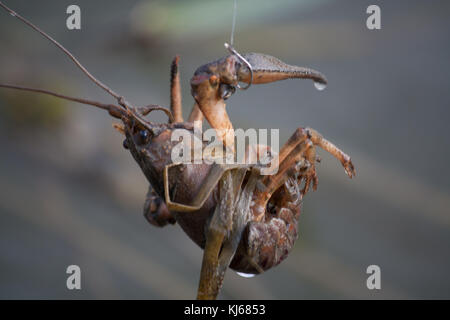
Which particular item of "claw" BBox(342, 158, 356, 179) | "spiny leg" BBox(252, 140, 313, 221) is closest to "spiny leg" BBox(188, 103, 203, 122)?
"spiny leg" BBox(252, 140, 313, 221)

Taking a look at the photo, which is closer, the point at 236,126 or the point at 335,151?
the point at 335,151

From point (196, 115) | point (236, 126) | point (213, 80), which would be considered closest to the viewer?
point (213, 80)

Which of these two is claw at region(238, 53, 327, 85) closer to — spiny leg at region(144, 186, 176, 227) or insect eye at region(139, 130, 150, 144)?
insect eye at region(139, 130, 150, 144)

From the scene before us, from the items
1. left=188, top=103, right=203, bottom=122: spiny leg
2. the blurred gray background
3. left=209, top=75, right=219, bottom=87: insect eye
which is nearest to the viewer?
left=209, top=75, right=219, bottom=87: insect eye

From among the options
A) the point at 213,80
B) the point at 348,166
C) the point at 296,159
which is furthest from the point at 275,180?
the point at 213,80

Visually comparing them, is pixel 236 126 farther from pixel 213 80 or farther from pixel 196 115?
pixel 213 80

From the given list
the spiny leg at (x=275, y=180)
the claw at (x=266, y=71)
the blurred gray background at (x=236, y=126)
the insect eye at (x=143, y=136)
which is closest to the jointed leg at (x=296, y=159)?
the spiny leg at (x=275, y=180)
